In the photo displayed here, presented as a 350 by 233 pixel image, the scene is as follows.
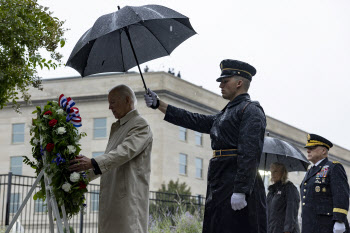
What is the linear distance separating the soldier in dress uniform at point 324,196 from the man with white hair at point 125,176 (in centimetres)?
280

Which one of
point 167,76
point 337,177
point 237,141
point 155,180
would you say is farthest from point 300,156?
point 167,76

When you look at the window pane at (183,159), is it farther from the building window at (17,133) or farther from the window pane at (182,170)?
the building window at (17,133)

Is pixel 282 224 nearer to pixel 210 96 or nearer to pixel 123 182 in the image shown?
pixel 123 182

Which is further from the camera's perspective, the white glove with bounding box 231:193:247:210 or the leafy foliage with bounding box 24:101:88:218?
the leafy foliage with bounding box 24:101:88:218

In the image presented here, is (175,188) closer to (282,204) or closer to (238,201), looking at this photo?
(282,204)

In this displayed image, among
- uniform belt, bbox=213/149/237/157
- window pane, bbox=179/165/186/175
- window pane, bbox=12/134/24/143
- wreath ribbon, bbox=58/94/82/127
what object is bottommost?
uniform belt, bbox=213/149/237/157

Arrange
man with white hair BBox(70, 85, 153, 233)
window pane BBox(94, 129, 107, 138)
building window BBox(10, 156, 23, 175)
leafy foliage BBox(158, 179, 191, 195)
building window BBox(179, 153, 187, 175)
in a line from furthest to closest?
1. building window BBox(10, 156, 23, 175)
2. window pane BBox(94, 129, 107, 138)
3. building window BBox(179, 153, 187, 175)
4. leafy foliage BBox(158, 179, 191, 195)
5. man with white hair BBox(70, 85, 153, 233)

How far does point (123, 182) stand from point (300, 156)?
5.02 m

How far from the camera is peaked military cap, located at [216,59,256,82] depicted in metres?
6.72

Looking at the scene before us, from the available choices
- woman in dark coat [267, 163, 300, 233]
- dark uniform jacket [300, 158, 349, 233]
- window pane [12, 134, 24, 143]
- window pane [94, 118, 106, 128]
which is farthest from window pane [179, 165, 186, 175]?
dark uniform jacket [300, 158, 349, 233]

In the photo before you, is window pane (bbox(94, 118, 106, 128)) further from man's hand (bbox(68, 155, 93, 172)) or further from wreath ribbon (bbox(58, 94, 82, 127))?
man's hand (bbox(68, 155, 93, 172))

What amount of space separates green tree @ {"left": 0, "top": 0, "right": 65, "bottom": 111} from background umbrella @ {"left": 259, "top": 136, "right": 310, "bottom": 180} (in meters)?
3.65

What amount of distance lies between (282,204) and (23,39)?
4718 mm

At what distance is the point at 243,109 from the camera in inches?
254
